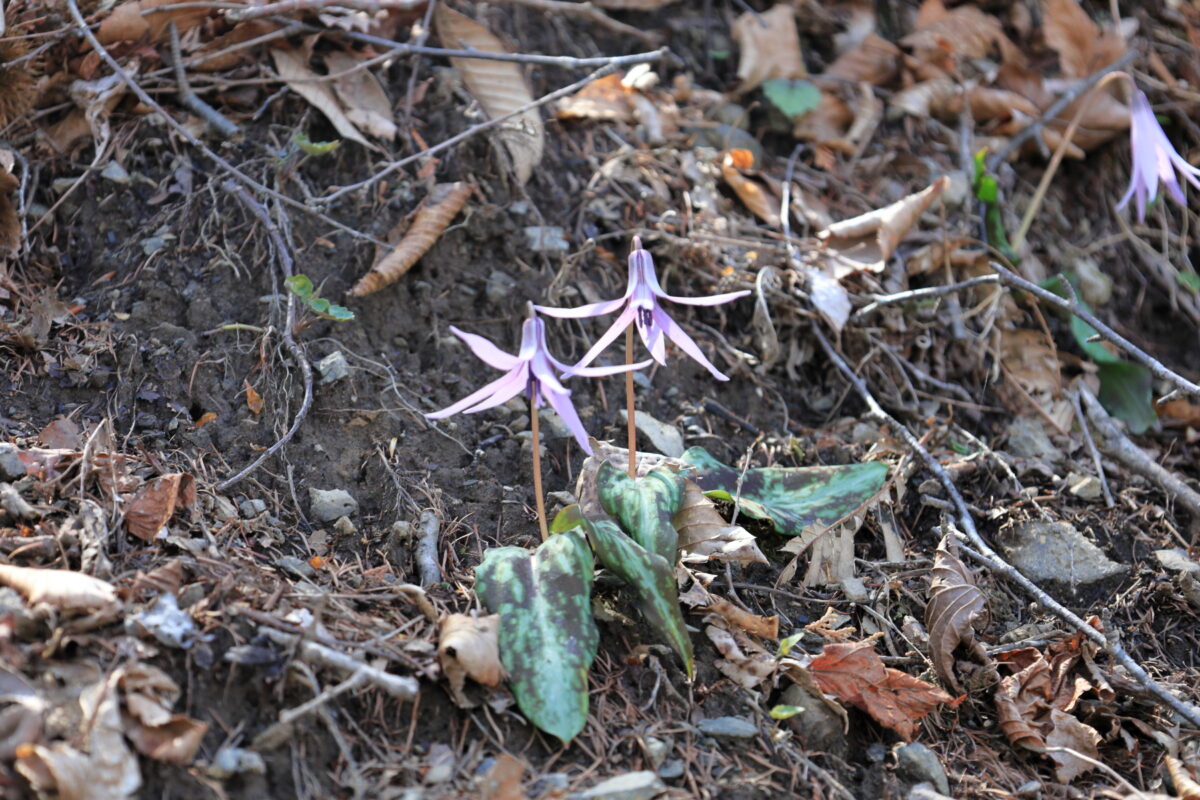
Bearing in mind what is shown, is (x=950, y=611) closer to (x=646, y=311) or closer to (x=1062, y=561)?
(x=1062, y=561)

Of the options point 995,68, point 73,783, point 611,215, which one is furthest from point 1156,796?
point 995,68

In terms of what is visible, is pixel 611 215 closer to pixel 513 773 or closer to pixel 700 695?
pixel 700 695

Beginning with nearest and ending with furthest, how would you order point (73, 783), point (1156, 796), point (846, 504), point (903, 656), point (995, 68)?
1. point (73, 783)
2. point (1156, 796)
3. point (903, 656)
4. point (846, 504)
5. point (995, 68)

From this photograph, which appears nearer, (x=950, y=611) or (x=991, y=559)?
(x=950, y=611)

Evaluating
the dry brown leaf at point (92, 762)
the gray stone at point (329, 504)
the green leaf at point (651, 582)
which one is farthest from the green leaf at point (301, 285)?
the dry brown leaf at point (92, 762)

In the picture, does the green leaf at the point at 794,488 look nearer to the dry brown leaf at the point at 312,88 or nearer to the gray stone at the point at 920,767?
the gray stone at the point at 920,767

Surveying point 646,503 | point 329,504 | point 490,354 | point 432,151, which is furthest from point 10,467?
point 432,151
